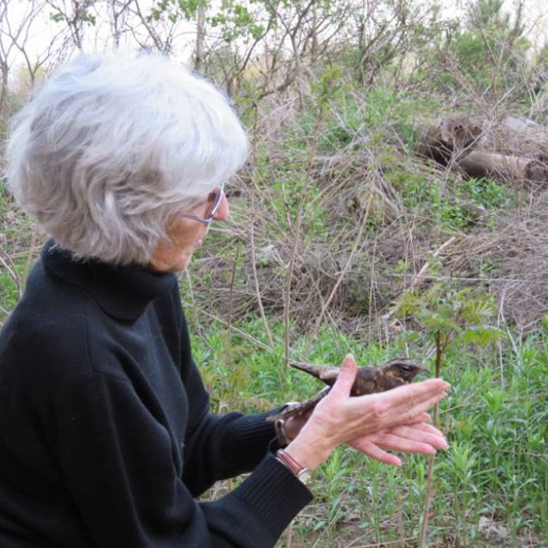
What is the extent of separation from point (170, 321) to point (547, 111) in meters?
7.00

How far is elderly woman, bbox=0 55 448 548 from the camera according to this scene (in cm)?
185

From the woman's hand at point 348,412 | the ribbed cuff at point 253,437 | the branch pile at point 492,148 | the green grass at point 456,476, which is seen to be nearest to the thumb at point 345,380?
the woman's hand at point 348,412

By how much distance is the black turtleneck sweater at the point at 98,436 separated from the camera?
1847 millimetres

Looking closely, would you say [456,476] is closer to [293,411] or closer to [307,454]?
[293,411]

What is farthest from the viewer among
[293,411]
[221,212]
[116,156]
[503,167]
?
[503,167]

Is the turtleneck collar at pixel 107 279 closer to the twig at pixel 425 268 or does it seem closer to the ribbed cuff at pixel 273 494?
the ribbed cuff at pixel 273 494

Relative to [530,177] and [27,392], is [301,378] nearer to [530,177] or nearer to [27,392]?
[27,392]

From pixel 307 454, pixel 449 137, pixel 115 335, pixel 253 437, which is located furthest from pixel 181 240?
pixel 449 137

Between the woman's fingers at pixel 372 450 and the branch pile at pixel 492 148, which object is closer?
the woman's fingers at pixel 372 450

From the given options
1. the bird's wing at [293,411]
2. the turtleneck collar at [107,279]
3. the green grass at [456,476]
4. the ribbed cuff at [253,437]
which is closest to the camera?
the turtleneck collar at [107,279]

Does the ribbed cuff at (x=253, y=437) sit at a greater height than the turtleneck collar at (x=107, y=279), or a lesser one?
lesser

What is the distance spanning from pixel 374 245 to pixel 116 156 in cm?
488

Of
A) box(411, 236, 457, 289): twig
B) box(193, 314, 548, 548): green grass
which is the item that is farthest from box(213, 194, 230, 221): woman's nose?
box(411, 236, 457, 289): twig

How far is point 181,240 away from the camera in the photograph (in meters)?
2.02
